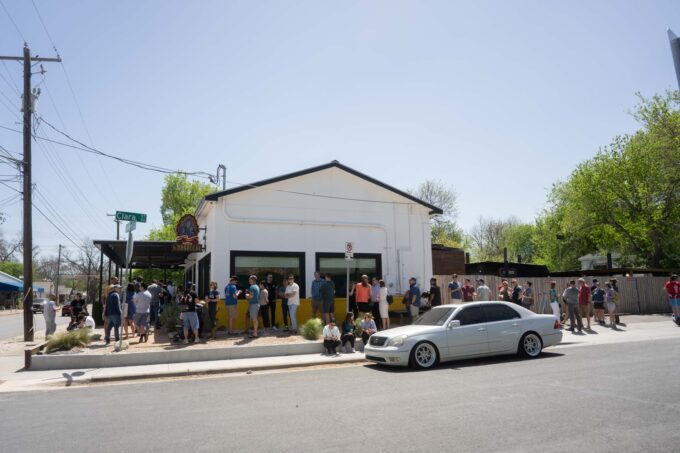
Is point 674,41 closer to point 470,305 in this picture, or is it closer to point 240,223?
point 470,305

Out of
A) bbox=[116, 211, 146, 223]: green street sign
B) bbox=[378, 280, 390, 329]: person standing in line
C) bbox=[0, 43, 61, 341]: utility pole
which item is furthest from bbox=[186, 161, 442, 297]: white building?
bbox=[0, 43, 61, 341]: utility pole

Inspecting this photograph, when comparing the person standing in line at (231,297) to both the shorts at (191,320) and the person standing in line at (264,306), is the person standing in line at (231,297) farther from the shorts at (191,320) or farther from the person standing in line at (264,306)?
the shorts at (191,320)

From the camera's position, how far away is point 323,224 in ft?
59.1

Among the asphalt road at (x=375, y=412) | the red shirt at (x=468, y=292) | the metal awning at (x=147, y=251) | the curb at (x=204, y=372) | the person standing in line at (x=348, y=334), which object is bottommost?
the curb at (x=204, y=372)

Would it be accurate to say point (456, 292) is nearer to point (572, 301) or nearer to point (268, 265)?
point (572, 301)

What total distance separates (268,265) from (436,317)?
7861 millimetres

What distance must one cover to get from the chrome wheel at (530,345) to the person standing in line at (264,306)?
304 inches

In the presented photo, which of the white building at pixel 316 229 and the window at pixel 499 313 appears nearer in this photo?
the window at pixel 499 313

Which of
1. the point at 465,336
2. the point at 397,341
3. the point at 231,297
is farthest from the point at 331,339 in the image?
the point at 465,336

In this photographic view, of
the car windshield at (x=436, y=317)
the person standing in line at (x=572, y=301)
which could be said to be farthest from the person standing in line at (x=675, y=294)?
the car windshield at (x=436, y=317)

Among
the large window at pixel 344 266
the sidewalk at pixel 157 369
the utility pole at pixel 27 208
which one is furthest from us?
the large window at pixel 344 266

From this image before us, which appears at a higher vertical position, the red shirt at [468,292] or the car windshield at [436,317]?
the red shirt at [468,292]

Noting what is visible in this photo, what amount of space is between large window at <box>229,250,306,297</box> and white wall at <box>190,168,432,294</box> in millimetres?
200

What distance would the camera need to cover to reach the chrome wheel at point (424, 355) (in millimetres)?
9953
